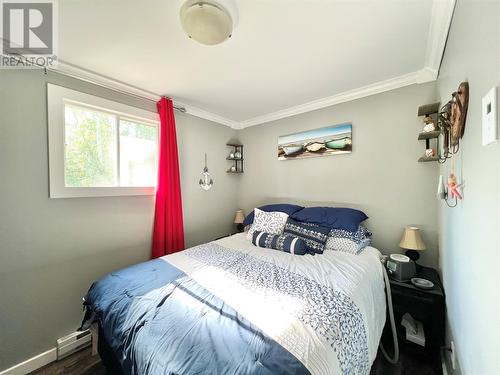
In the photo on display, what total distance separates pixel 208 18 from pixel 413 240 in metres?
2.38

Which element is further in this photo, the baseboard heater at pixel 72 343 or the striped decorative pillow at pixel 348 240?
the striped decorative pillow at pixel 348 240

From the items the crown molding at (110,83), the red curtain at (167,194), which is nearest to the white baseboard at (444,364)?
the red curtain at (167,194)

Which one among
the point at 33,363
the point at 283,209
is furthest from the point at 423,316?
the point at 33,363

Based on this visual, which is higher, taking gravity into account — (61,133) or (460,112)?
(61,133)

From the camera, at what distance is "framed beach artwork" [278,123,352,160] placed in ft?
7.68

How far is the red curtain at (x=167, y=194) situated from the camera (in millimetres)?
2268

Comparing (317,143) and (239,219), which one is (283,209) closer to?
(239,219)

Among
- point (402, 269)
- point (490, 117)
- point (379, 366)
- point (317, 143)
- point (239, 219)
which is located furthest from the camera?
point (239, 219)

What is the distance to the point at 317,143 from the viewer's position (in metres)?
2.56

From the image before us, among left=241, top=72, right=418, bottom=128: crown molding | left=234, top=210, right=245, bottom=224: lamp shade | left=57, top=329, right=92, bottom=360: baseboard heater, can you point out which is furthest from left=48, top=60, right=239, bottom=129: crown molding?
left=57, top=329, right=92, bottom=360: baseboard heater

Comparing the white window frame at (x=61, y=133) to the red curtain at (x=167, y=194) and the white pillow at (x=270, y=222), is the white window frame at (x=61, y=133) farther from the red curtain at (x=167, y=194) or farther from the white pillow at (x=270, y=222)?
the white pillow at (x=270, y=222)

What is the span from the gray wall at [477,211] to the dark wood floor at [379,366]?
0.59 metres

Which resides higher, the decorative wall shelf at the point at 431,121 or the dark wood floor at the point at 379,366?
the decorative wall shelf at the point at 431,121

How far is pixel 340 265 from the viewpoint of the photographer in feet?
5.31
